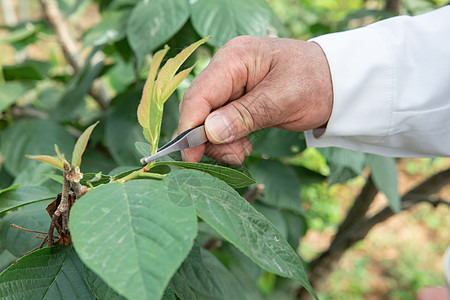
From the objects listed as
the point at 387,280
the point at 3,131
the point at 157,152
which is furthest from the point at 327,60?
the point at 387,280

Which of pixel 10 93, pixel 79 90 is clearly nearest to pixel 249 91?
pixel 79 90

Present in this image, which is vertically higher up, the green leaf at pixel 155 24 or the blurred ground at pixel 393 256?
the green leaf at pixel 155 24

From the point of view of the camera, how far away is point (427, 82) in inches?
30.3

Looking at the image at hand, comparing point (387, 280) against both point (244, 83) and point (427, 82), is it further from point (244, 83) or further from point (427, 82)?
point (244, 83)

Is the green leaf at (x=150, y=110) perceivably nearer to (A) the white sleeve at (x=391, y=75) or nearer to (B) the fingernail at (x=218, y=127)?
(B) the fingernail at (x=218, y=127)

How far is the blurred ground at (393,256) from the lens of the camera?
2.17 m

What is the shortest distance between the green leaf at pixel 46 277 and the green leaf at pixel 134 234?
0.15 m

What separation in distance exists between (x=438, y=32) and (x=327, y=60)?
20 centimetres

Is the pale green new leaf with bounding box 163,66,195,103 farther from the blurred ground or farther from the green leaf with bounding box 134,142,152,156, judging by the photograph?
the blurred ground

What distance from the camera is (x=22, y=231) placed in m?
0.61

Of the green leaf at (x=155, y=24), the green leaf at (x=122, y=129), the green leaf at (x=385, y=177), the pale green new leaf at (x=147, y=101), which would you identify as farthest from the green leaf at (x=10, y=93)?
the green leaf at (x=385, y=177)

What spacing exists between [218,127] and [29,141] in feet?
2.13

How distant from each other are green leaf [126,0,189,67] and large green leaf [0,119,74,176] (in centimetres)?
34

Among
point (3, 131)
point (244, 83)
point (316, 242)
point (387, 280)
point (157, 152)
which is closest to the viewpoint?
point (157, 152)
